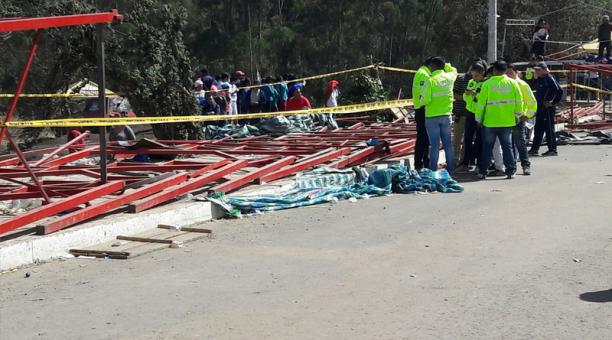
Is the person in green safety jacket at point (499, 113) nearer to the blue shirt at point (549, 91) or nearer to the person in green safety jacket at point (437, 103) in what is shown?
the person in green safety jacket at point (437, 103)

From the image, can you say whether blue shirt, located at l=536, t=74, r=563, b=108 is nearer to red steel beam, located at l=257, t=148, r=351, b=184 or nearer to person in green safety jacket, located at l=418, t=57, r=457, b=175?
person in green safety jacket, located at l=418, t=57, r=457, b=175

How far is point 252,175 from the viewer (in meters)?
12.0

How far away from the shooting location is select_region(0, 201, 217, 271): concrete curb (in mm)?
8250

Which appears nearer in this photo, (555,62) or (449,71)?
(449,71)

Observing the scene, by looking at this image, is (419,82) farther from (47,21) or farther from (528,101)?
(47,21)

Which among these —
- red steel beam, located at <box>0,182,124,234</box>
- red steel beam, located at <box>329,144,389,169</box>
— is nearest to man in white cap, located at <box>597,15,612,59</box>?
red steel beam, located at <box>329,144,389,169</box>

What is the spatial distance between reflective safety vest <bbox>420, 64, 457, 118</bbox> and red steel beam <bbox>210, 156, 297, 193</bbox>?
2.17 m

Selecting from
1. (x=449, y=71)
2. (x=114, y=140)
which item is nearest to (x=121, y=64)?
(x=114, y=140)

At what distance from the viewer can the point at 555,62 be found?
25.2 meters

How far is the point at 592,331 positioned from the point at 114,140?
39.0ft

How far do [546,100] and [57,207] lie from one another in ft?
33.7

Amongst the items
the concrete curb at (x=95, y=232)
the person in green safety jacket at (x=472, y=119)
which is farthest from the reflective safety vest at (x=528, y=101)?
the concrete curb at (x=95, y=232)

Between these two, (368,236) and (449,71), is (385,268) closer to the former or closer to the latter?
(368,236)

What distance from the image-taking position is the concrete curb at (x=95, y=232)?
325 inches
